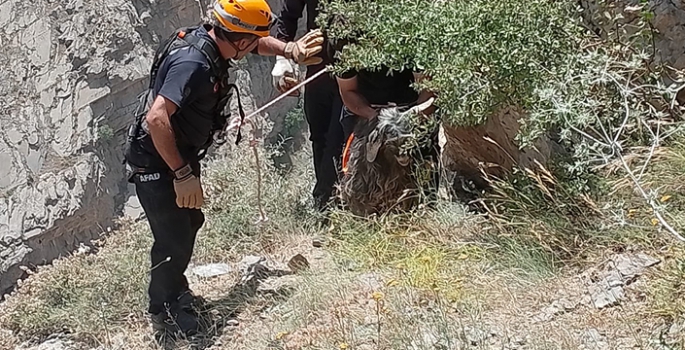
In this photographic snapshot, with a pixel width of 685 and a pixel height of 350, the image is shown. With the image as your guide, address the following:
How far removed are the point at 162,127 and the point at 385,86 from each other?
4.37 feet

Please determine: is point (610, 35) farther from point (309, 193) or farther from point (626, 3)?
point (309, 193)

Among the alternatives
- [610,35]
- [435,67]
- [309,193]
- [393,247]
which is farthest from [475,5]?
[309,193]

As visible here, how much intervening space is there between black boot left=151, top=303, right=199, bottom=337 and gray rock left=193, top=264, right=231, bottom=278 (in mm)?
596

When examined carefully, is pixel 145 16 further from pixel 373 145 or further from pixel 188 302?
pixel 373 145

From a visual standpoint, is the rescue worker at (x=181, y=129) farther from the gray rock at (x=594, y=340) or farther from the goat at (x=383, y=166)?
the gray rock at (x=594, y=340)

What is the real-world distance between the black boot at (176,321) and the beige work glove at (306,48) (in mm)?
1441

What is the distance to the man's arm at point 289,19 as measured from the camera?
498cm

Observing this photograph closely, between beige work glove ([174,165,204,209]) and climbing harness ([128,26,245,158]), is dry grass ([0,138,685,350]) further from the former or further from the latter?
climbing harness ([128,26,245,158])

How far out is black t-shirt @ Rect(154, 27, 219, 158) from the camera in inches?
140

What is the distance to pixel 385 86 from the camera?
434cm

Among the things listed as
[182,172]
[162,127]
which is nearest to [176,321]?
[182,172]

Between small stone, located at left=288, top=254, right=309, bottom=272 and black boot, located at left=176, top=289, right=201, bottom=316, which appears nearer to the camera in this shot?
black boot, located at left=176, top=289, right=201, bottom=316

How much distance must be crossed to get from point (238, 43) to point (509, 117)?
1.48 m

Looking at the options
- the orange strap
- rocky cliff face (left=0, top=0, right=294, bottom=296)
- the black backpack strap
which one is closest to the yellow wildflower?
the orange strap
